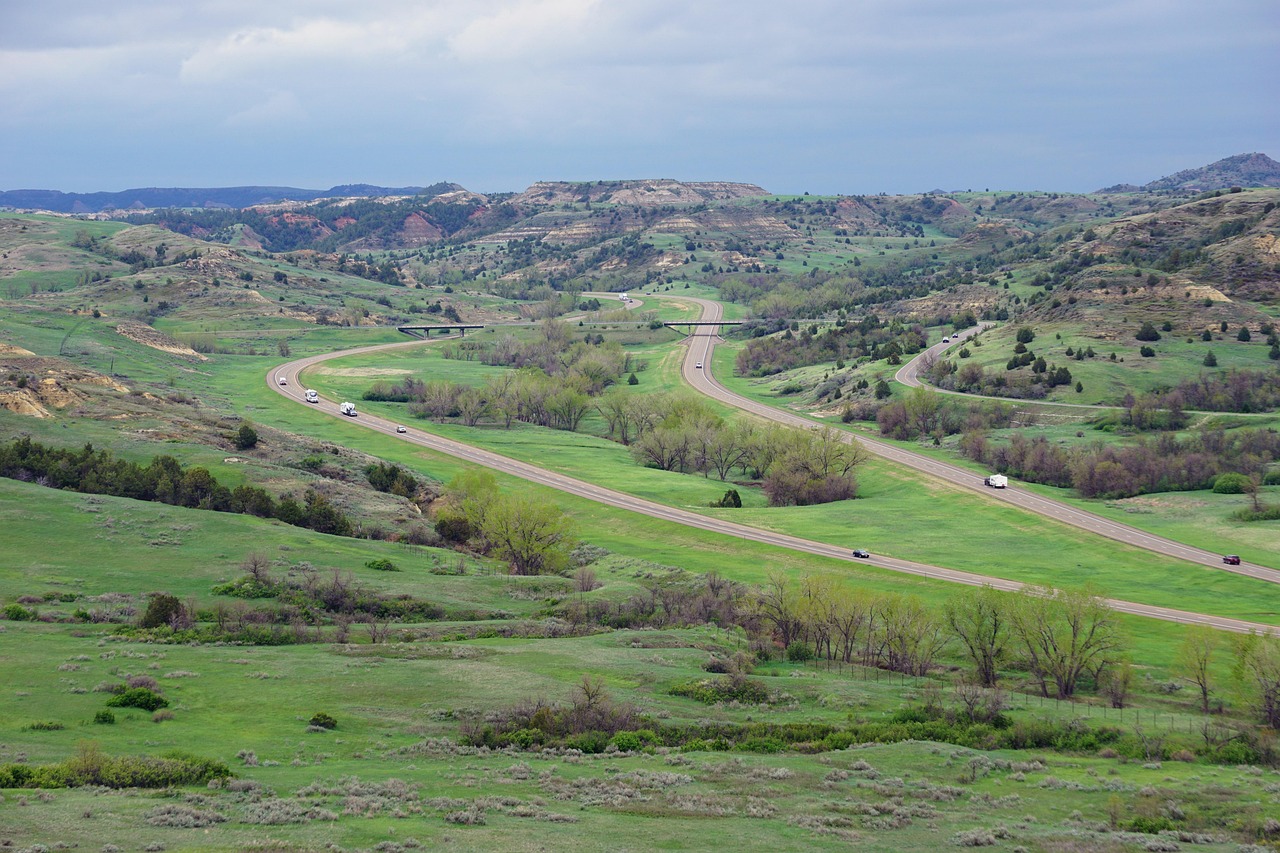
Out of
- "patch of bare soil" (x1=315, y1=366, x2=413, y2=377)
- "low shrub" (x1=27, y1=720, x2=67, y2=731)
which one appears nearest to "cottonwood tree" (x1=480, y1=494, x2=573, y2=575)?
"low shrub" (x1=27, y1=720, x2=67, y2=731)

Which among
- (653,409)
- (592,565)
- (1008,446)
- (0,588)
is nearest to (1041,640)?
(592,565)

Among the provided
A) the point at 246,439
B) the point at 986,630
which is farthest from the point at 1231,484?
the point at 246,439

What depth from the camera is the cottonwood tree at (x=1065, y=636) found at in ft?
186

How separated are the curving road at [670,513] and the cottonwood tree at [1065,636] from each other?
28.5 ft

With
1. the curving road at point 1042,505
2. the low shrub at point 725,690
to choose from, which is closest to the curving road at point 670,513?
the curving road at point 1042,505

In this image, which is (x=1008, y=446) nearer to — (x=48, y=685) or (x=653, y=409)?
(x=653, y=409)

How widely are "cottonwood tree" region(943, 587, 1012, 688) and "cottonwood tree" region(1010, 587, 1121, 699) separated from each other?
78 cm

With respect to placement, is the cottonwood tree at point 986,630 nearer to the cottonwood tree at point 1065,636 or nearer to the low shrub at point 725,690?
the cottonwood tree at point 1065,636

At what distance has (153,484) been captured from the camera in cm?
7512

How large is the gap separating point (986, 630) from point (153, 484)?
184 ft

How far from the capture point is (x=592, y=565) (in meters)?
80.7

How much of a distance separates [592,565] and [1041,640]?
34003 millimetres

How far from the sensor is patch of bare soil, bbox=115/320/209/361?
17225 centimetres

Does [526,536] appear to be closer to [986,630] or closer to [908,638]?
[908,638]
